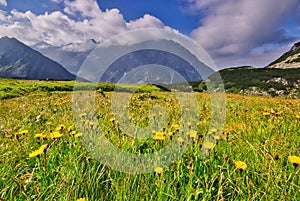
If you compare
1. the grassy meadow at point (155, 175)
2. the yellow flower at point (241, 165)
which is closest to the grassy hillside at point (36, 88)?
the grassy meadow at point (155, 175)

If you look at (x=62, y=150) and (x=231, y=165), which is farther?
(x=62, y=150)

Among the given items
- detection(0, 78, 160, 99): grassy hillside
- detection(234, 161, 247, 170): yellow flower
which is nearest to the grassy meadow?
detection(234, 161, 247, 170): yellow flower

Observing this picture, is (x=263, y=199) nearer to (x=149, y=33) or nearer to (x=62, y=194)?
(x=62, y=194)

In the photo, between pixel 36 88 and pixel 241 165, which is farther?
pixel 36 88

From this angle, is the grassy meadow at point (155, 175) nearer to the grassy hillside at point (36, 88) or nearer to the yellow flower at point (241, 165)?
the yellow flower at point (241, 165)

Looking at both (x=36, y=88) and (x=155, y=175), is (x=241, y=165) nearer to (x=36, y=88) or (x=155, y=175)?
(x=155, y=175)

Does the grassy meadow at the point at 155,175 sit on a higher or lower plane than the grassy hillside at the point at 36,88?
lower

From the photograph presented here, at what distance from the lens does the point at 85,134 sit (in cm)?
310

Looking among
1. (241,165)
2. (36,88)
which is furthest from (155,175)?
(36,88)

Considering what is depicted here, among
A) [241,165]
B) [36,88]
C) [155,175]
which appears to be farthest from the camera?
[36,88]

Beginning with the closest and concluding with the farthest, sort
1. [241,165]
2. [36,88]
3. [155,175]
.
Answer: [241,165], [155,175], [36,88]

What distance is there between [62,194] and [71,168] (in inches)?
15.9

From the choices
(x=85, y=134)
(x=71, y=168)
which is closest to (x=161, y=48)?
(x=85, y=134)

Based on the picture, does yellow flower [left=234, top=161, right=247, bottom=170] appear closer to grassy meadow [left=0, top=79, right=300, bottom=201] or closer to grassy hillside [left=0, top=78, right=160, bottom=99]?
grassy meadow [left=0, top=79, right=300, bottom=201]
